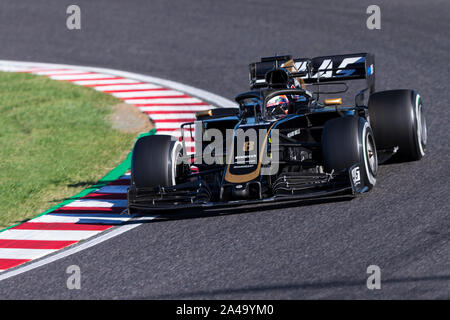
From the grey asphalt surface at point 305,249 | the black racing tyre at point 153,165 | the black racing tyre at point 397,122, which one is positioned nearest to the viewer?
the grey asphalt surface at point 305,249

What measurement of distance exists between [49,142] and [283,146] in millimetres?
4601

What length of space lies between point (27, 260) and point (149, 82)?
6986mm

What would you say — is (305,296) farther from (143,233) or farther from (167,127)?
(167,127)

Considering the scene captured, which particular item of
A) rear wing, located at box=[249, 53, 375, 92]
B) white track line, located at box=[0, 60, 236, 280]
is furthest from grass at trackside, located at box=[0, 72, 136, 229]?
rear wing, located at box=[249, 53, 375, 92]

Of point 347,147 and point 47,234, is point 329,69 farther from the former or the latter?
point 47,234

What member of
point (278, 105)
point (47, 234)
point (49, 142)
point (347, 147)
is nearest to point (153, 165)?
point (47, 234)

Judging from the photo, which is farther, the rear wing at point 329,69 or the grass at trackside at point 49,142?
the grass at trackside at point 49,142

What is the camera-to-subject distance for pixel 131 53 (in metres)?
15.3

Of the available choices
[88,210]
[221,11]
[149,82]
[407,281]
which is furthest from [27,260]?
[221,11]

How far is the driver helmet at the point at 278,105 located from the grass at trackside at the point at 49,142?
2.56m

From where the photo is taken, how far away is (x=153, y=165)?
7586 mm

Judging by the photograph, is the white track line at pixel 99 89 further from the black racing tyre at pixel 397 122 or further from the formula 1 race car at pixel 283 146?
the black racing tyre at pixel 397 122

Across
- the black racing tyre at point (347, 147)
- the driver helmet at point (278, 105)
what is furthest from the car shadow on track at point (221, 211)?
the driver helmet at point (278, 105)

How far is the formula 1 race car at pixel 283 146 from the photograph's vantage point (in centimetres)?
696
